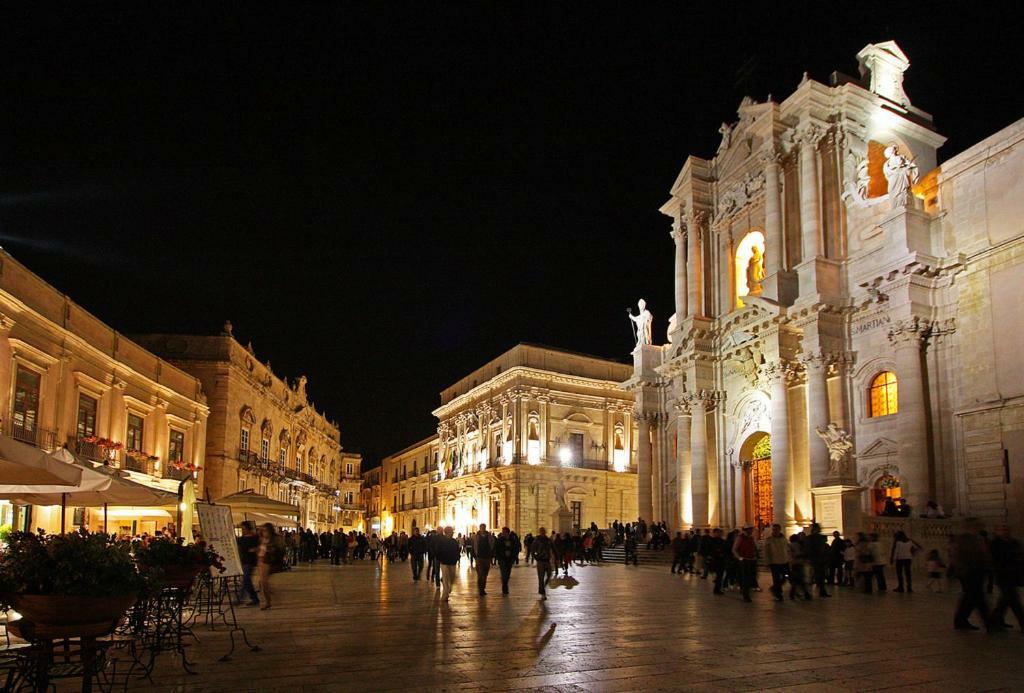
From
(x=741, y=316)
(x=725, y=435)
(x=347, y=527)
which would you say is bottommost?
(x=347, y=527)

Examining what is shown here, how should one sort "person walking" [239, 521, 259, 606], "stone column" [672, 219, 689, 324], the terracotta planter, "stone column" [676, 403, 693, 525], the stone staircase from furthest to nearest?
1. "stone column" [672, 219, 689, 324]
2. "stone column" [676, 403, 693, 525]
3. the stone staircase
4. "person walking" [239, 521, 259, 606]
5. the terracotta planter

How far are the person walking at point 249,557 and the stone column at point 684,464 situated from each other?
18861 millimetres

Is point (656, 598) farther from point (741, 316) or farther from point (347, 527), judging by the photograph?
point (347, 527)

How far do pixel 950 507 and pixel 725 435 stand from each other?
9.61 m

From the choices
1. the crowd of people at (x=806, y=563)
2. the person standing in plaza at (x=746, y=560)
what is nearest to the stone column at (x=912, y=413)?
the crowd of people at (x=806, y=563)

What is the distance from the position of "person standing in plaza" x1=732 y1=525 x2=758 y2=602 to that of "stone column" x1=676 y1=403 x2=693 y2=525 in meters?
15.0

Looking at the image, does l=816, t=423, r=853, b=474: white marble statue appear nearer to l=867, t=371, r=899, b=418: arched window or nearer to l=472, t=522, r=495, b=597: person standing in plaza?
l=867, t=371, r=899, b=418: arched window

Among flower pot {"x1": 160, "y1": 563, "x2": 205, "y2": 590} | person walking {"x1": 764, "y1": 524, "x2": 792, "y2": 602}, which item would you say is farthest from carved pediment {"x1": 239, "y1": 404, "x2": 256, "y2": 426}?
flower pot {"x1": 160, "y1": 563, "x2": 205, "y2": 590}

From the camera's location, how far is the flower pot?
8.64 metres

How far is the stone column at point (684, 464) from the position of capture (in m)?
30.2

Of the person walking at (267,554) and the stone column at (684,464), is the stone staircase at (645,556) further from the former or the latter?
the person walking at (267,554)

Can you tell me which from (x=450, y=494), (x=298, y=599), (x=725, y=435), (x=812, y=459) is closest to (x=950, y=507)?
(x=812, y=459)

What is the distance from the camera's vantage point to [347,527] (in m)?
87.2

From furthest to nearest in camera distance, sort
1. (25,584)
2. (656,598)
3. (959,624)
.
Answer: (656,598) → (959,624) → (25,584)
